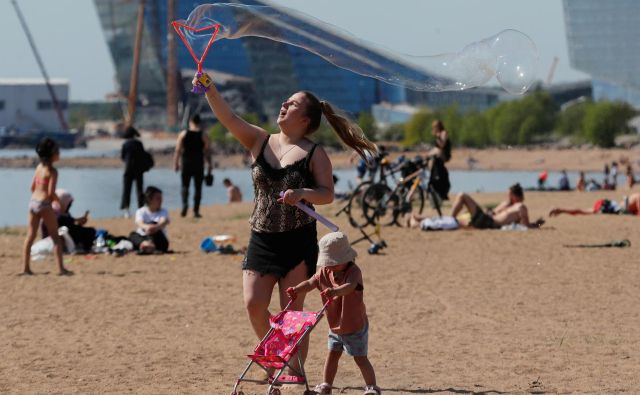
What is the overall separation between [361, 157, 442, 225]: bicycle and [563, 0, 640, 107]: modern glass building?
99.9 m

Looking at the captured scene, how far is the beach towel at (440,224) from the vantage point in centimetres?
1584

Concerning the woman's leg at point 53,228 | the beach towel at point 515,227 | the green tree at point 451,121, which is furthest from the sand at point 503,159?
the woman's leg at point 53,228

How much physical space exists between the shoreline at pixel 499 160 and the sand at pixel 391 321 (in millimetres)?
52391

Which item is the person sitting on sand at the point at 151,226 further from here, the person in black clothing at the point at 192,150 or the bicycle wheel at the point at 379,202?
the person in black clothing at the point at 192,150

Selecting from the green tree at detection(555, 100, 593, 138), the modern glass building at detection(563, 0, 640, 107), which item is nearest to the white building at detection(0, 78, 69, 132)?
the modern glass building at detection(563, 0, 640, 107)

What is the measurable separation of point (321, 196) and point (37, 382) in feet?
6.26

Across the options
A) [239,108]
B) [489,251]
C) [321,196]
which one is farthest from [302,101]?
[239,108]

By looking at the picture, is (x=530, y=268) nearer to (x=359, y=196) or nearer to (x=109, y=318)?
(x=109, y=318)

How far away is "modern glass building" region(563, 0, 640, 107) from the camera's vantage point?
115875 mm

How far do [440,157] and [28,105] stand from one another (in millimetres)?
136108

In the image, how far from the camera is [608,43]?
116938 mm

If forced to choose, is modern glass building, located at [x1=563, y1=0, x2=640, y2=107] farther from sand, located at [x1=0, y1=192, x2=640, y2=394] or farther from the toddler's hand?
the toddler's hand

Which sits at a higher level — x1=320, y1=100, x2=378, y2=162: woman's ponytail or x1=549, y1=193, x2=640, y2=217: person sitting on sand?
x1=320, y1=100, x2=378, y2=162: woman's ponytail

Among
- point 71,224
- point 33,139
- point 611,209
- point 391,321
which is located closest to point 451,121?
point 33,139
